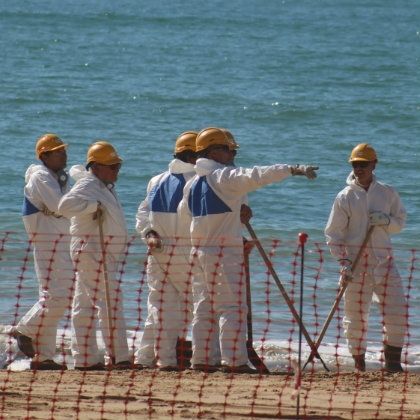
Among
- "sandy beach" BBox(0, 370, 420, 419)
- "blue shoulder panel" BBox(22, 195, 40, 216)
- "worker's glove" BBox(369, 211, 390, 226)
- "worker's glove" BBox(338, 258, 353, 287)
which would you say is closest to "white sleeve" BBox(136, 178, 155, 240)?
"blue shoulder panel" BBox(22, 195, 40, 216)

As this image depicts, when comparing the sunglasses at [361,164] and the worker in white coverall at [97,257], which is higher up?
the sunglasses at [361,164]

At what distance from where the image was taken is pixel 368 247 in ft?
45.5

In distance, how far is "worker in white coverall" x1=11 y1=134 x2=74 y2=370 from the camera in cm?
1389

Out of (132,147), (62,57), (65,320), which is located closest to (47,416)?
(65,320)

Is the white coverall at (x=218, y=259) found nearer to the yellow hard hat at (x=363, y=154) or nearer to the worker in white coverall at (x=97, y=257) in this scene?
the worker in white coverall at (x=97, y=257)

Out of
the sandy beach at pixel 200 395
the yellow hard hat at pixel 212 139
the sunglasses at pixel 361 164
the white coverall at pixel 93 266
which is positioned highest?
the yellow hard hat at pixel 212 139

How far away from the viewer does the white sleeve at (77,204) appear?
1334 centimetres

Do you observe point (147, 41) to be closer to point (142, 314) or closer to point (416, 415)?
point (142, 314)

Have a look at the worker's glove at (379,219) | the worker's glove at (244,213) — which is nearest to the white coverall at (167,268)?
the worker's glove at (244,213)

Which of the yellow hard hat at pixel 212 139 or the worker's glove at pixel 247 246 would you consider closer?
the yellow hard hat at pixel 212 139

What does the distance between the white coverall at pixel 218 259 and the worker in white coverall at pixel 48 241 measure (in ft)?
4.11

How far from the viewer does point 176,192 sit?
13719mm

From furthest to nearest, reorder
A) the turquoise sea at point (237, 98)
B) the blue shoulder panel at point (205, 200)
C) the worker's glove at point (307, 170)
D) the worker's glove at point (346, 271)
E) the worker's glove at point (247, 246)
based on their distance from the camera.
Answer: the turquoise sea at point (237, 98) < the worker's glove at point (346, 271) < the worker's glove at point (247, 246) < the blue shoulder panel at point (205, 200) < the worker's glove at point (307, 170)

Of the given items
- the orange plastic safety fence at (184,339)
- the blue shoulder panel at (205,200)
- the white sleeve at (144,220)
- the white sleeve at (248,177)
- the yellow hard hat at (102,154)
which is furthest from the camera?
the white sleeve at (144,220)
